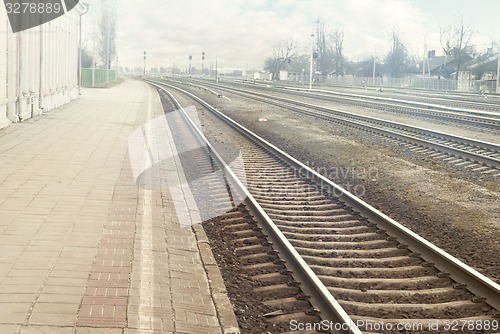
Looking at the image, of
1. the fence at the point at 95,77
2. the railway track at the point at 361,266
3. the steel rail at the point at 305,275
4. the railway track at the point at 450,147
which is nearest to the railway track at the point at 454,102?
the railway track at the point at 450,147

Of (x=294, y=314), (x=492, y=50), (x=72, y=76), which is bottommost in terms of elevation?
(x=294, y=314)

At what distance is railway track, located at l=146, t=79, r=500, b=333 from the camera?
15.8ft

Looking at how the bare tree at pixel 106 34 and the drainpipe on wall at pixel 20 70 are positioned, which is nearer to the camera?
the drainpipe on wall at pixel 20 70

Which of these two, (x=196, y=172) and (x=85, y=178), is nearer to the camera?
(x=85, y=178)

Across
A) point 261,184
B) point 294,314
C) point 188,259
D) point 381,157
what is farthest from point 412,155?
point 294,314

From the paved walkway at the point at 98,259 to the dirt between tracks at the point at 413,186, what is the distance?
3.01 meters

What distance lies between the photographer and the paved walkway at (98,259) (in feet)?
14.8

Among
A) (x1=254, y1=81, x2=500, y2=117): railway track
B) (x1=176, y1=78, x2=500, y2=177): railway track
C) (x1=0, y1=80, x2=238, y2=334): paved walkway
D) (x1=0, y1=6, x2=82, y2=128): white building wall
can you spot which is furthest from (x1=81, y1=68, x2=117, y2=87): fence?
(x1=0, y1=80, x2=238, y2=334): paved walkway

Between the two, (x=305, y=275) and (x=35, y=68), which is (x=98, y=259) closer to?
(x=305, y=275)

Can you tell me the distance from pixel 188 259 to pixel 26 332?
8.02 ft

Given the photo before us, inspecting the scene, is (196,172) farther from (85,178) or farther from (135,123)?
(135,123)

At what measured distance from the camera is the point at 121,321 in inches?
174

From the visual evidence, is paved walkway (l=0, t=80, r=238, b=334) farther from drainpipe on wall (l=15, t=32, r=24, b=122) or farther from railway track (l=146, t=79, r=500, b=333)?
drainpipe on wall (l=15, t=32, r=24, b=122)

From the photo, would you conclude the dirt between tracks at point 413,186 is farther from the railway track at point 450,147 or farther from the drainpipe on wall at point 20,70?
the drainpipe on wall at point 20,70
